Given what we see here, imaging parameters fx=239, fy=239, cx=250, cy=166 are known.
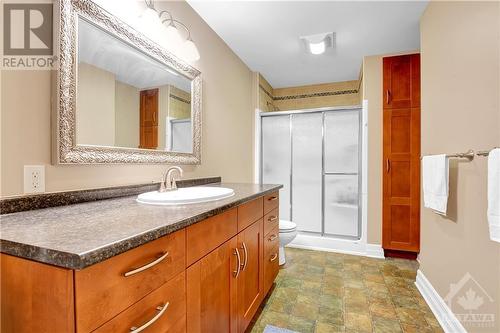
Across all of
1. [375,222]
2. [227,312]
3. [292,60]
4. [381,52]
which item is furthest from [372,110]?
[227,312]

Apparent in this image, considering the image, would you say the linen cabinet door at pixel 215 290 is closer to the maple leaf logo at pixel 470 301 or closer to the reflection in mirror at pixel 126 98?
the reflection in mirror at pixel 126 98

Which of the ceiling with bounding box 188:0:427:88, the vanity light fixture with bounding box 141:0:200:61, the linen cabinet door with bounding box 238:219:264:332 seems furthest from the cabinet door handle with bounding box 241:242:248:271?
the ceiling with bounding box 188:0:427:88

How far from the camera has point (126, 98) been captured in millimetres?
1423

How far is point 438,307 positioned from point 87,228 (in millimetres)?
2211

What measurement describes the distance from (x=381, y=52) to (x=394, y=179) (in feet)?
4.72

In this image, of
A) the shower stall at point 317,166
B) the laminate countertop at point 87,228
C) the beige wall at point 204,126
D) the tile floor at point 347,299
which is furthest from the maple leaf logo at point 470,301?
the beige wall at point 204,126

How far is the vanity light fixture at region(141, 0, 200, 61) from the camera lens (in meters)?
1.48

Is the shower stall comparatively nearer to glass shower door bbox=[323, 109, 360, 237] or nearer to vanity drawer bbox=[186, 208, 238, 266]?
glass shower door bbox=[323, 109, 360, 237]

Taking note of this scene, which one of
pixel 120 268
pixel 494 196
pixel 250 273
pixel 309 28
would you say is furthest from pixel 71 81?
pixel 309 28

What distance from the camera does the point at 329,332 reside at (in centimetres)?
153

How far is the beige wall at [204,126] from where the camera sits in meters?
0.90

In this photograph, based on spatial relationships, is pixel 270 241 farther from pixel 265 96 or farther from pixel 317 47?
pixel 265 96

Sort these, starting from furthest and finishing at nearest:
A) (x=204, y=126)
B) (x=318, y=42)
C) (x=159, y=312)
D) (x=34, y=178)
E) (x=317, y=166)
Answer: (x=317, y=166)
(x=318, y=42)
(x=204, y=126)
(x=34, y=178)
(x=159, y=312)

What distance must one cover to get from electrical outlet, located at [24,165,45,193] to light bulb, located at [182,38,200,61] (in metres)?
1.30
